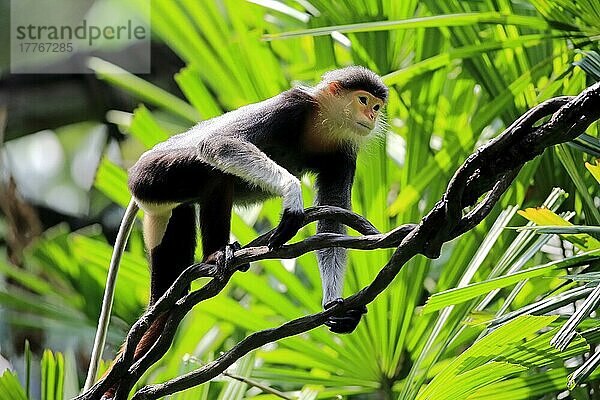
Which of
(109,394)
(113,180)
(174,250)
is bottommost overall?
(109,394)

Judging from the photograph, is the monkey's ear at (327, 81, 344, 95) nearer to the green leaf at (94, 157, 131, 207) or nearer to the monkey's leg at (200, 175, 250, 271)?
the monkey's leg at (200, 175, 250, 271)

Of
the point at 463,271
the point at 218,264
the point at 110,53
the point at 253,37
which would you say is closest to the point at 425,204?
the point at 463,271

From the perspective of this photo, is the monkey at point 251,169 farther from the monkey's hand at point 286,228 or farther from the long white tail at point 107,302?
the monkey's hand at point 286,228

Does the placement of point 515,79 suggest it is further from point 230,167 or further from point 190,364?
point 190,364

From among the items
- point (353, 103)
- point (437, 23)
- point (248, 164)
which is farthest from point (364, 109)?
point (248, 164)

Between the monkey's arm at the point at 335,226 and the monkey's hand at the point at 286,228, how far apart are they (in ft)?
0.84

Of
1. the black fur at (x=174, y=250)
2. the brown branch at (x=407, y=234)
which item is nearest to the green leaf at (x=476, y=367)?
the brown branch at (x=407, y=234)

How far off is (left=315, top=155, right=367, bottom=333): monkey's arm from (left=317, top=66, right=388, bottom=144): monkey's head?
0.05 m

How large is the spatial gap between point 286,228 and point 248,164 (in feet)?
0.90

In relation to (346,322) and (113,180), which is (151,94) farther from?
(346,322)

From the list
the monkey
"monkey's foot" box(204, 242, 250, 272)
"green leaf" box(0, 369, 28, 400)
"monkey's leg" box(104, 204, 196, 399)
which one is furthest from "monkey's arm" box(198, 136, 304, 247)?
"green leaf" box(0, 369, 28, 400)

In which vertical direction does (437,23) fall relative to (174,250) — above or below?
above

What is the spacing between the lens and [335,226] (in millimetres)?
1723

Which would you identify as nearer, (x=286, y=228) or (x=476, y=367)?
(x=286, y=228)
